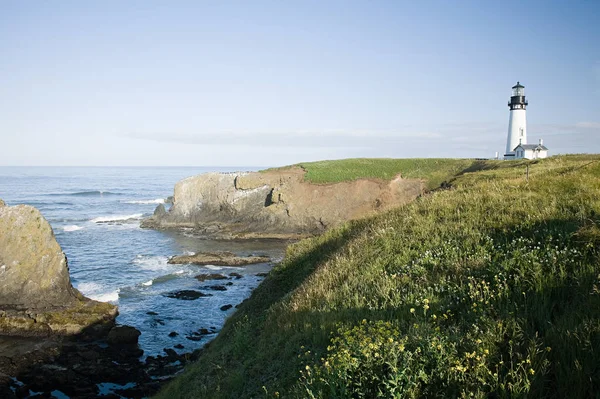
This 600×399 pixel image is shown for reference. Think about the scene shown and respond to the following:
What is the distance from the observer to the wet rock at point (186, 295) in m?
27.9

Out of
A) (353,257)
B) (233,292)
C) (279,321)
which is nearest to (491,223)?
(353,257)

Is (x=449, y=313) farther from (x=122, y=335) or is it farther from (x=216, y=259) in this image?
(x=216, y=259)

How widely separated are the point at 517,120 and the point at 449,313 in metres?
64.0

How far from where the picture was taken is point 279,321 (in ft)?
30.3

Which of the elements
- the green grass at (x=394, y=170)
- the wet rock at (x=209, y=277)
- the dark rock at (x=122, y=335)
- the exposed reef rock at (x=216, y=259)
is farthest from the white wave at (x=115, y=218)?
the dark rock at (x=122, y=335)

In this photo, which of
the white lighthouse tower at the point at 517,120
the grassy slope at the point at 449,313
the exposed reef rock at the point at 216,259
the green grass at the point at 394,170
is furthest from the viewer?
the white lighthouse tower at the point at 517,120

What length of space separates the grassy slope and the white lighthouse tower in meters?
53.5

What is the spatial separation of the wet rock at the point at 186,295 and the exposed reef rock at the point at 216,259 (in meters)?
A: 7.78

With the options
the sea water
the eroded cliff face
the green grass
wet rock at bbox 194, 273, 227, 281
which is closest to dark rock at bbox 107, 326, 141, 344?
the sea water

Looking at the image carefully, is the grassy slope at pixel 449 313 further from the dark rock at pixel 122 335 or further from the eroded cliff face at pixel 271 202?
the eroded cliff face at pixel 271 202

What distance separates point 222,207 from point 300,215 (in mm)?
12272

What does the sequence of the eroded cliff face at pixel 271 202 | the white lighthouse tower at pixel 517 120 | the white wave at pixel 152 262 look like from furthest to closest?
the white lighthouse tower at pixel 517 120 < the eroded cliff face at pixel 271 202 < the white wave at pixel 152 262

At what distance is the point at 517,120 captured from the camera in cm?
6028

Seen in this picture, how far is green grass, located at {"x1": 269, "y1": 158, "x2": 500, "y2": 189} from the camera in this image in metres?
48.8
